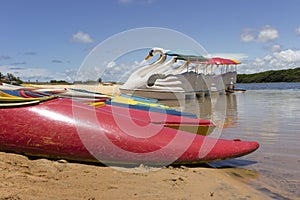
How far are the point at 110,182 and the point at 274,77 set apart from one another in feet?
284

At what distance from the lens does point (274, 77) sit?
82875mm

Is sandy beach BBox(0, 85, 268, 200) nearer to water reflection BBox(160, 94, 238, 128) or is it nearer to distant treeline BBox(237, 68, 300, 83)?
water reflection BBox(160, 94, 238, 128)

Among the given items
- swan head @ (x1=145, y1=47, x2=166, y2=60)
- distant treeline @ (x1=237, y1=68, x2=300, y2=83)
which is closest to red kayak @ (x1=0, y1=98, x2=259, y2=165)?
swan head @ (x1=145, y1=47, x2=166, y2=60)

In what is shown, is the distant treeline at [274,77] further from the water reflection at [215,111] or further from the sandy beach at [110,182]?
the sandy beach at [110,182]

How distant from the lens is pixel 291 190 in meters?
3.22

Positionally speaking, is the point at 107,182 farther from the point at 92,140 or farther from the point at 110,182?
the point at 92,140

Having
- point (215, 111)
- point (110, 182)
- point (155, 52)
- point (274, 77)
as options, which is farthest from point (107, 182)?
point (274, 77)

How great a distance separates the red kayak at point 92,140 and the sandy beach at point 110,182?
0.39 feet

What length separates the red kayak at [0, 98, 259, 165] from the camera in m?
3.64

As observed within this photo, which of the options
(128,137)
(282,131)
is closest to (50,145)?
(128,137)

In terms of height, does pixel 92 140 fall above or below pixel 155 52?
below

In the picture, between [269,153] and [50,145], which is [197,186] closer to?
[50,145]

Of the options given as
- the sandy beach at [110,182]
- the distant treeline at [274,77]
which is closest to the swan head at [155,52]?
the sandy beach at [110,182]

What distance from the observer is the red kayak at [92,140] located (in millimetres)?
3639
